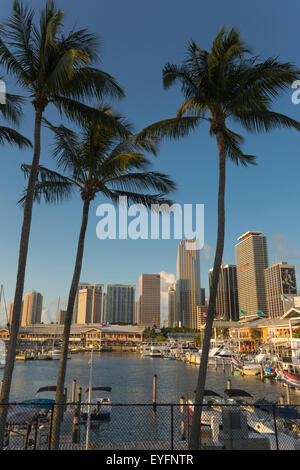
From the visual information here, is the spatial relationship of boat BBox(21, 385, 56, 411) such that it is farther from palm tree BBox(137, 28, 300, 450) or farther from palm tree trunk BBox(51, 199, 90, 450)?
palm tree BBox(137, 28, 300, 450)

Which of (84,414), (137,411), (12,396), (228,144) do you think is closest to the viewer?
(228,144)

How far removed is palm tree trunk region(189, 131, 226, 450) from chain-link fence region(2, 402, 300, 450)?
2.14 feet

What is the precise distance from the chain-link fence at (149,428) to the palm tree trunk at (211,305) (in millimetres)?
653

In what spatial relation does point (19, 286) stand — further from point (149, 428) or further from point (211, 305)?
point (149, 428)

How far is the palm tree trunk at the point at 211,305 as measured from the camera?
1135cm

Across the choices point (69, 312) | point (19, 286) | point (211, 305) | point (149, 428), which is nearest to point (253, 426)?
point (149, 428)

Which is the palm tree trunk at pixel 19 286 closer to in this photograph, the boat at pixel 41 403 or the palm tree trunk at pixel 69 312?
the boat at pixel 41 403

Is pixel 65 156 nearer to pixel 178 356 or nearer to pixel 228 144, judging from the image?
pixel 228 144

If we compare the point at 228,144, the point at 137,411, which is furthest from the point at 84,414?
the point at 228,144

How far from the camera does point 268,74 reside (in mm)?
12508

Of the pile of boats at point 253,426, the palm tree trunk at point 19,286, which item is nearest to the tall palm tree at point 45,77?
the palm tree trunk at point 19,286

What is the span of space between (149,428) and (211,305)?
19.4m
